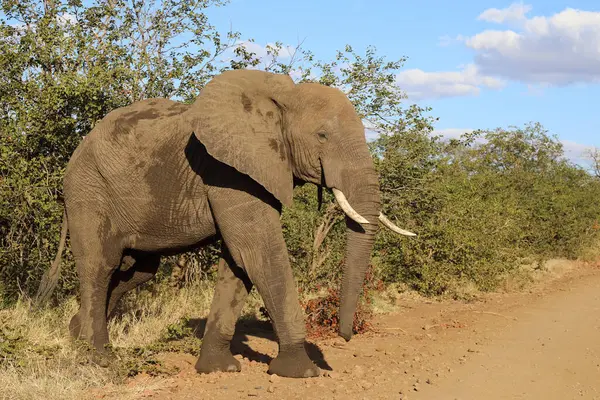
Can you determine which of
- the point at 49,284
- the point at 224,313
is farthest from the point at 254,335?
the point at 49,284

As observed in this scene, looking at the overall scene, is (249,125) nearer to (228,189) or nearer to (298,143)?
(298,143)

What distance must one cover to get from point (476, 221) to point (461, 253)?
75 centimetres

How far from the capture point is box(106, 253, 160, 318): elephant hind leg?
7.58m

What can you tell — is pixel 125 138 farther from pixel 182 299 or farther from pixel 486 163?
pixel 486 163

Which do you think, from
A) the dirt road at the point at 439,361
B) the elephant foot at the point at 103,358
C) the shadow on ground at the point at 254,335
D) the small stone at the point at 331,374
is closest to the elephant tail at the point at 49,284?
the shadow on ground at the point at 254,335

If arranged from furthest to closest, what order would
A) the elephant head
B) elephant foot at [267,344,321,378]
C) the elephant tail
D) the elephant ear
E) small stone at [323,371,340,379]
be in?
the elephant tail → small stone at [323,371,340,379] → elephant foot at [267,344,321,378] → the elephant ear → the elephant head

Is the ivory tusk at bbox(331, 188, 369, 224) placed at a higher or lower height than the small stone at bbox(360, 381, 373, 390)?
higher

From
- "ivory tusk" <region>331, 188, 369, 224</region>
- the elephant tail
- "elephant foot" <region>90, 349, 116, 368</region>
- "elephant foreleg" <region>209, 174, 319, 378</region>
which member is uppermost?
"ivory tusk" <region>331, 188, 369, 224</region>

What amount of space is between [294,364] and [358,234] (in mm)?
1248

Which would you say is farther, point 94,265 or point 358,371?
point 94,265

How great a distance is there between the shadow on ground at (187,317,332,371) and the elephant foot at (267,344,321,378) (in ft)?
1.82

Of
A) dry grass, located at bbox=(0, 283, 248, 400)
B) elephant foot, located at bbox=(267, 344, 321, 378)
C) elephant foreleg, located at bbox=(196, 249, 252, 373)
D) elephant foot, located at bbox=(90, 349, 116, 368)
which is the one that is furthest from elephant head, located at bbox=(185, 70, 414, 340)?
elephant foot, located at bbox=(90, 349, 116, 368)

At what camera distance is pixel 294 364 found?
20.5 feet

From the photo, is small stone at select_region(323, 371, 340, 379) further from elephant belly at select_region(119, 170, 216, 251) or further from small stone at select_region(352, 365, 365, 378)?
elephant belly at select_region(119, 170, 216, 251)
